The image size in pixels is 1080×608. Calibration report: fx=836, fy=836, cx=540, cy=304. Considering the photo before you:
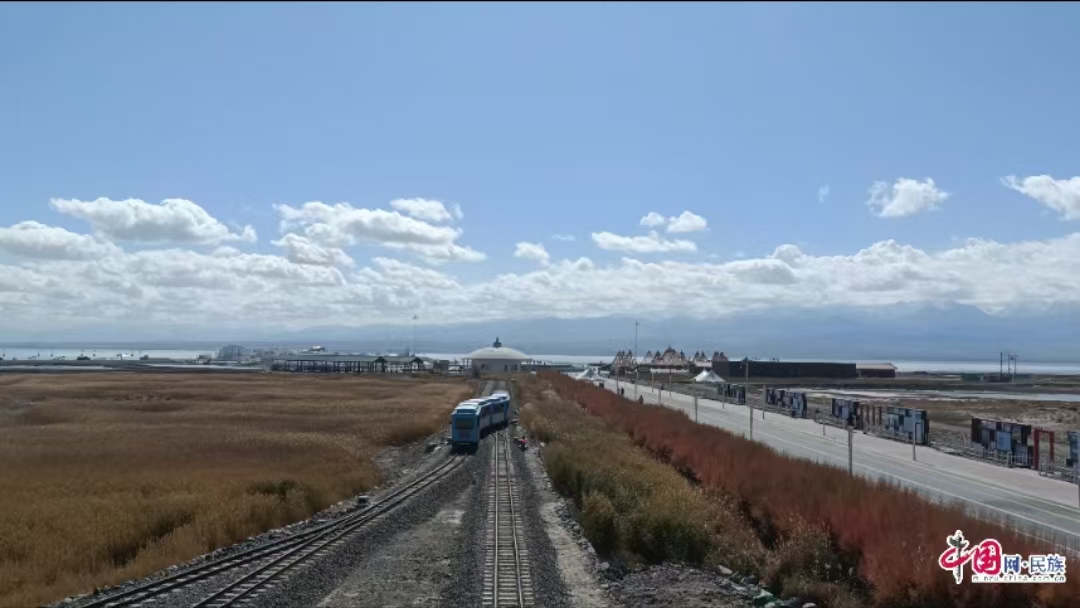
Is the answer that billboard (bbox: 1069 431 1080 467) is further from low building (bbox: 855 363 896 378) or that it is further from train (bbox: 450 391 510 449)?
low building (bbox: 855 363 896 378)

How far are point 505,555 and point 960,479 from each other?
77.3 ft

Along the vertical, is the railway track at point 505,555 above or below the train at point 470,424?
below

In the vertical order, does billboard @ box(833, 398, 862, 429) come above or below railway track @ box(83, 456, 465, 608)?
above

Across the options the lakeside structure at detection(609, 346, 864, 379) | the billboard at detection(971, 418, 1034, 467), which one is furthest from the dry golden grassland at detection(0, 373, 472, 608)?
the lakeside structure at detection(609, 346, 864, 379)

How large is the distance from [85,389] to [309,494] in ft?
281

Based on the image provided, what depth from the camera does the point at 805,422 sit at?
67438 millimetres

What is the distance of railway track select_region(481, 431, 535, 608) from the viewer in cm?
1719

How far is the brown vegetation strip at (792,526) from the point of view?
543 inches

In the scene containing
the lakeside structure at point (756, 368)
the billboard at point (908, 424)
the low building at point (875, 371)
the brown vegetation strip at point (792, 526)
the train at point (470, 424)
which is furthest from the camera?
the low building at point (875, 371)

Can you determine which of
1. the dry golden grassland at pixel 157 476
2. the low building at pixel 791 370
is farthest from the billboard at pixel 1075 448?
the low building at pixel 791 370

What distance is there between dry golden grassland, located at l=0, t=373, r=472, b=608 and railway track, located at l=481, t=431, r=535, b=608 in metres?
5.96

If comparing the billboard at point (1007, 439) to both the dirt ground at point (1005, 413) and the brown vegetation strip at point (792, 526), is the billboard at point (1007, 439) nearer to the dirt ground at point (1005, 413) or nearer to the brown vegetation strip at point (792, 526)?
the dirt ground at point (1005, 413)

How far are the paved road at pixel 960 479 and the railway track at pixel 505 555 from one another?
10072 millimetres

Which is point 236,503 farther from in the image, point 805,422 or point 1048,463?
point 805,422
